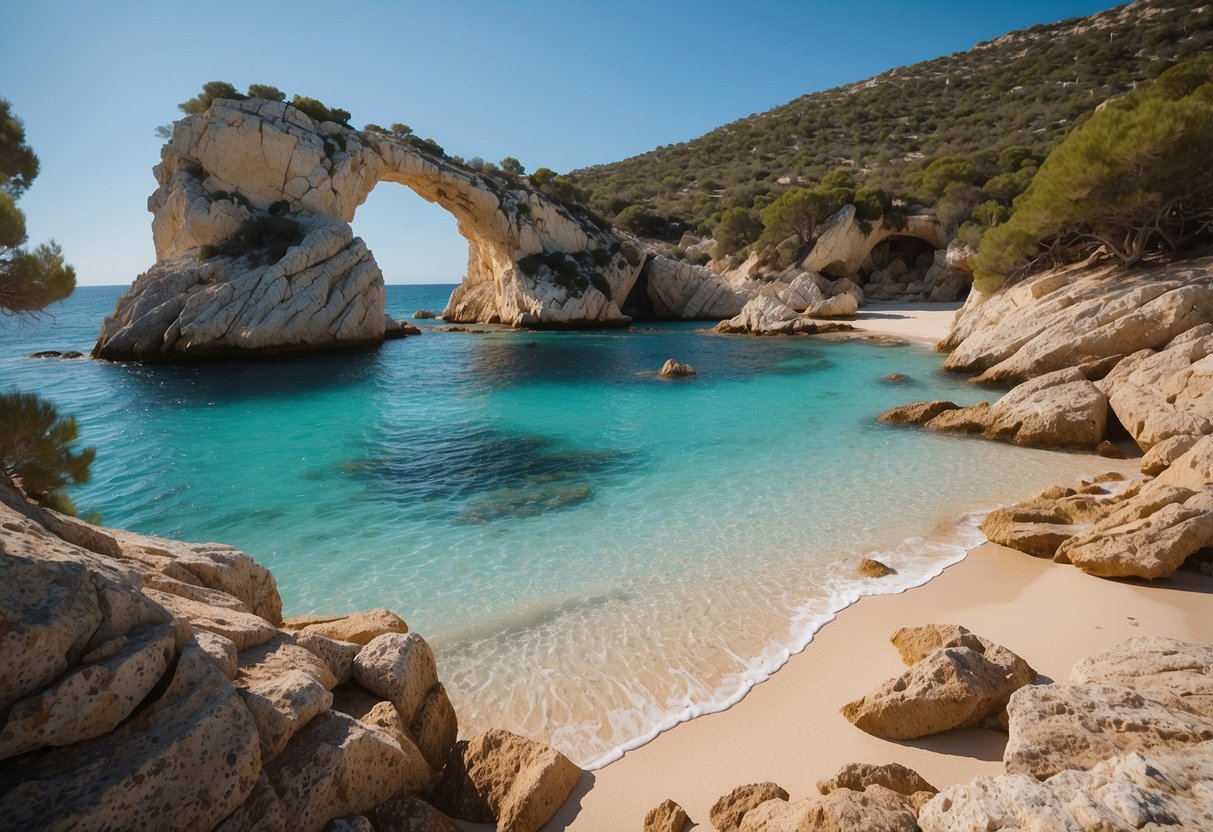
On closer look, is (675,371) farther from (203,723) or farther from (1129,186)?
(203,723)

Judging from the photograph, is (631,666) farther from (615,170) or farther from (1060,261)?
(615,170)

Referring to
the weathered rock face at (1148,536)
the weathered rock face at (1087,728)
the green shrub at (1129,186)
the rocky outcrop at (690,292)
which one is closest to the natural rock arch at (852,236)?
the rocky outcrop at (690,292)

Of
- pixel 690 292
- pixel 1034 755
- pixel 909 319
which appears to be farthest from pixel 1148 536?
pixel 690 292

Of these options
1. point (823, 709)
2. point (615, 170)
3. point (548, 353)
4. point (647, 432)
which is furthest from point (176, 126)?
point (615, 170)

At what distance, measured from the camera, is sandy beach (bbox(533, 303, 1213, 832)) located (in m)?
4.07

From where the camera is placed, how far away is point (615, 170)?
89.3 m

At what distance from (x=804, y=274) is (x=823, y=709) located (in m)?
40.1

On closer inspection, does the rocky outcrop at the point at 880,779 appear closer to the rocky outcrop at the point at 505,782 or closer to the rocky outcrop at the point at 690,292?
the rocky outcrop at the point at 505,782

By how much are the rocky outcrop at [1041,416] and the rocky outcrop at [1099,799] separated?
11.1 m

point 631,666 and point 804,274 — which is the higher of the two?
point 804,274

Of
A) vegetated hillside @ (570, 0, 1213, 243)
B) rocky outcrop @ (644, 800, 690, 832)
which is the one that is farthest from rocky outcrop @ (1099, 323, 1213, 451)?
vegetated hillside @ (570, 0, 1213, 243)

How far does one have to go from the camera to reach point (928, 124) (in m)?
65.3

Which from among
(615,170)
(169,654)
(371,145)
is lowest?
(169,654)

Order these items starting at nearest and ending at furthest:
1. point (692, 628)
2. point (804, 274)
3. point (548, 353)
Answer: point (692, 628) → point (548, 353) → point (804, 274)
